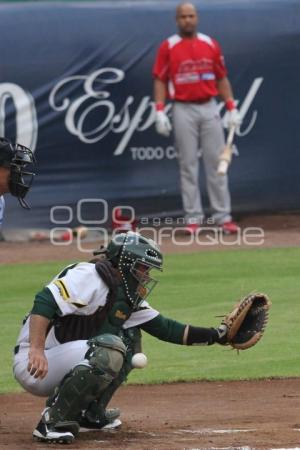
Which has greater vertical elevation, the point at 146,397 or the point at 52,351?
the point at 52,351

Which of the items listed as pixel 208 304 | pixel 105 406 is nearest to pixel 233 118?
pixel 208 304

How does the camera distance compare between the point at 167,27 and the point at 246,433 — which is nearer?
the point at 246,433

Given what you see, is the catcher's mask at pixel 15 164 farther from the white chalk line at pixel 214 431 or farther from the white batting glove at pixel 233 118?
the white batting glove at pixel 233 118

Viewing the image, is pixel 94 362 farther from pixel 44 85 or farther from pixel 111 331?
pixel 44 85

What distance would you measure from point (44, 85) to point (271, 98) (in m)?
2.76

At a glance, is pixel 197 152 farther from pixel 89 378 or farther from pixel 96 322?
pixel 89 378

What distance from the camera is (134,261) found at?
594cm

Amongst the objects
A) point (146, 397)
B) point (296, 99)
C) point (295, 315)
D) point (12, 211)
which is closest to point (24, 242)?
point (12, 211)

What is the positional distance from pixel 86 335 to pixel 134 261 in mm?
461

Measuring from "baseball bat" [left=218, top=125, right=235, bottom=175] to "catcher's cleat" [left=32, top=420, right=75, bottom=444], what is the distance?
25.5 ft

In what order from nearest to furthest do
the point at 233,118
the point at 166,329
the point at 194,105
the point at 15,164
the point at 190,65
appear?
the point at 15,164 < the point at 166,329 < the point at 190,65 < the point at 194,105 < the point at 233,118

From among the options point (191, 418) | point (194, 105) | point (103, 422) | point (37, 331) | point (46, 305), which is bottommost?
point (191, 418)

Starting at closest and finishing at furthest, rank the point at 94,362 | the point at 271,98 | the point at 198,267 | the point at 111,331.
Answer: the point at 94,362, the point at 111,331, the point at 198,267, the point at 271,98

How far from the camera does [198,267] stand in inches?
474
